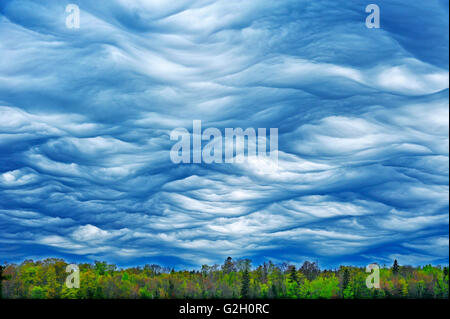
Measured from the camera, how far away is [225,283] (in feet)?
135

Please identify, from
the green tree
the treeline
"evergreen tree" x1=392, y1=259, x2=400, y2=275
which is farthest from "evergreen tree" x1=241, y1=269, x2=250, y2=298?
the green tree

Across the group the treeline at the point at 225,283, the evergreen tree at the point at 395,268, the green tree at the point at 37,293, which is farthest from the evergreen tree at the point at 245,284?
the green tree at the point at 37,293

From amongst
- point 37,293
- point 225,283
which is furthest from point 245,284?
point 37,293

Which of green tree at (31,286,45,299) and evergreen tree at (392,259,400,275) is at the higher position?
evergreen tree at (392,259,400,275)

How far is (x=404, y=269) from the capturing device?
43281 millimetres

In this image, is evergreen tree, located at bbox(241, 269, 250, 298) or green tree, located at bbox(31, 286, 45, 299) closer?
evergreen tree, located at bbox(241, 269, 250, 298)

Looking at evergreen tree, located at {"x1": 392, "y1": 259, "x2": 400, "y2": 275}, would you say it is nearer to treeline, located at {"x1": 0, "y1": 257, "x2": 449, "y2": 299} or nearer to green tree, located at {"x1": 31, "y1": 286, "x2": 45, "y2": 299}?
treeline, located at {"x1": 0, "y1": 257, "x2": 449, "y2": 299}

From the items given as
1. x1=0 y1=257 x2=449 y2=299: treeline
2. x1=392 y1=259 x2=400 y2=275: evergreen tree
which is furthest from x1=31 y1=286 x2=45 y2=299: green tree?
x1=392 y1=259 x2=400 y2=275: evergreen tree

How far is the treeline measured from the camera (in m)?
41.7

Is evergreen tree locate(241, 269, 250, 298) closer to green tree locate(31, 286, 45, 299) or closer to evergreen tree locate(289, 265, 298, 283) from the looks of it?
evergreen tree locate(289, 265, 298, 283)

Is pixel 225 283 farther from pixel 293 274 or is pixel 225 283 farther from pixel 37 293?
pixel 37 293

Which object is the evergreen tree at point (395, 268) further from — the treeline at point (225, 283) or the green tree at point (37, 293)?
the green tree at point (37, 293)

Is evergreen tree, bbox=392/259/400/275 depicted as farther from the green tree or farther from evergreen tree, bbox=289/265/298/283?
the green tree
